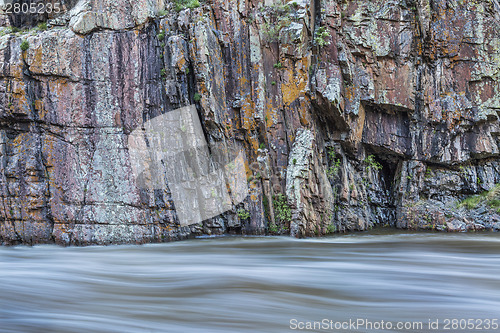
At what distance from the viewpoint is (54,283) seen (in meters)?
5.40

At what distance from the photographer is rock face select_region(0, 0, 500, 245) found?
14.1 m

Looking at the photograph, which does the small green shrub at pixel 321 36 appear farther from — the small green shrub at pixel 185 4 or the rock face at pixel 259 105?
the small green shrub at pixel 185 4

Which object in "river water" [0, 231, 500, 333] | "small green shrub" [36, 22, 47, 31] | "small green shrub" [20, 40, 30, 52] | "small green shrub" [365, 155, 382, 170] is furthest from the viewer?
"small green shrub" [365, 155, 382, 170]

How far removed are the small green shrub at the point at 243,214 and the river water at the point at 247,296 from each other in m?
6.93

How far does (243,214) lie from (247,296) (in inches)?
385

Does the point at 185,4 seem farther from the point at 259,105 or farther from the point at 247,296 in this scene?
the point at 247,296

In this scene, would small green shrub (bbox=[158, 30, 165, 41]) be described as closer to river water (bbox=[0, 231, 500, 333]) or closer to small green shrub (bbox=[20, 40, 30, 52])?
small green shrub (bbox=[20, 40, 30, 52])

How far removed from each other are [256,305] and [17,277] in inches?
161

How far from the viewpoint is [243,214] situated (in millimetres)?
14328

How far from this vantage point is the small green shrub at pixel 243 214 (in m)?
14.3

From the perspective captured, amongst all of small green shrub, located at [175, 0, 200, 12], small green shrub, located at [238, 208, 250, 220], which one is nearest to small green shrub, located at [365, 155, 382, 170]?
small green shrub, located at [238, 208, 250, 220]

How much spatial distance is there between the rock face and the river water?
716cm

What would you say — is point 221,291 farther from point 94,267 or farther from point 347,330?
point 94,267

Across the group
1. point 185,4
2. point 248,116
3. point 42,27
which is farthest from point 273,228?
point 42,27
